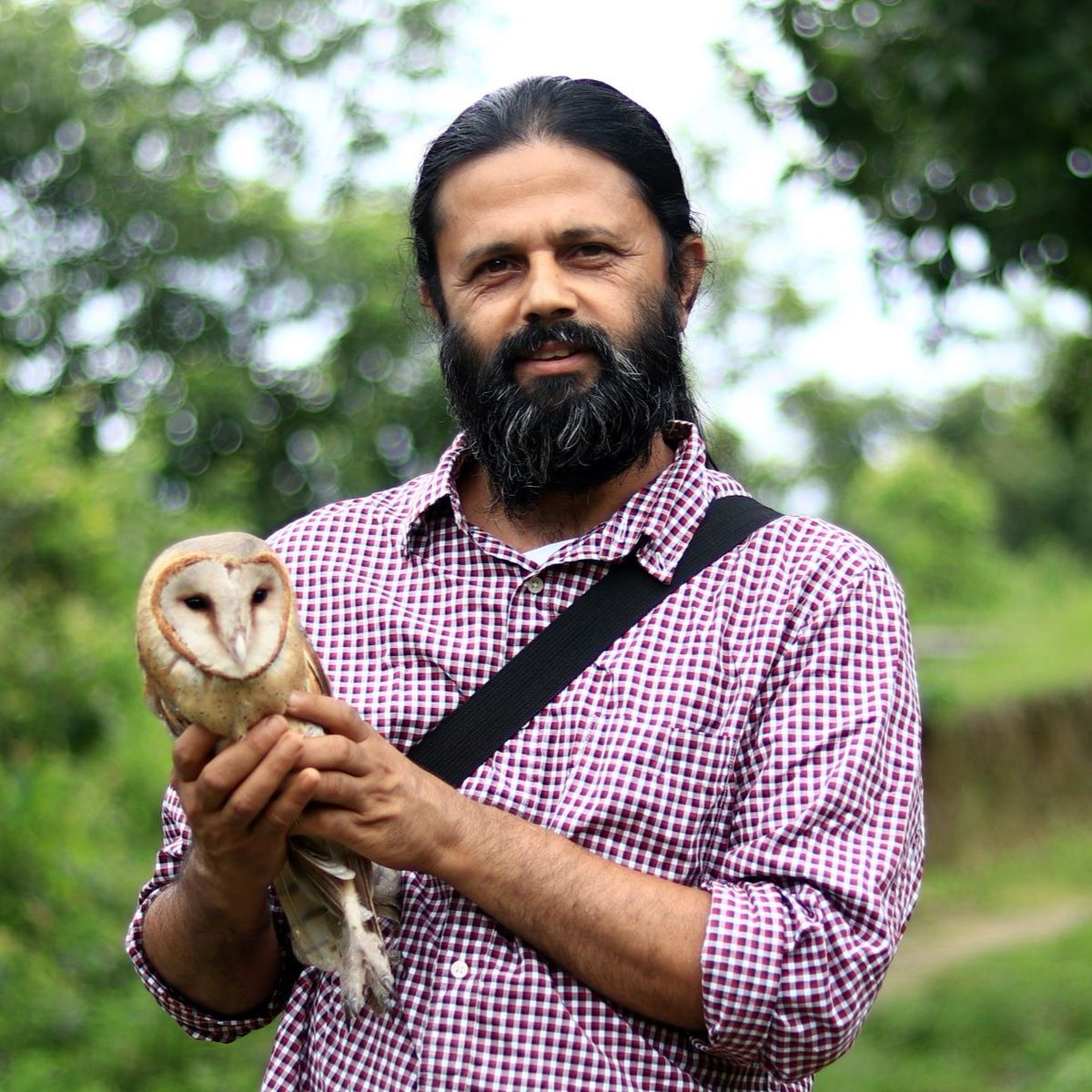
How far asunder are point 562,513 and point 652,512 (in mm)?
184

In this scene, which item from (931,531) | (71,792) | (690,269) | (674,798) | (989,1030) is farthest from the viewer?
(931,531)

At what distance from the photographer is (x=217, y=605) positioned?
68.5 inches

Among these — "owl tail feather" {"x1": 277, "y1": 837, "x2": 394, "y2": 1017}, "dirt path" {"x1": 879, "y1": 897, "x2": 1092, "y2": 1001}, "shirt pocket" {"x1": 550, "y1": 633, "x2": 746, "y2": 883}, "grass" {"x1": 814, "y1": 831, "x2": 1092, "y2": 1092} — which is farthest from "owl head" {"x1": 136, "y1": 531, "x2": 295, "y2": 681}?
"dirt path" {"x1": 879, "y1": 897, "x2": 1092, "y2": 1001}

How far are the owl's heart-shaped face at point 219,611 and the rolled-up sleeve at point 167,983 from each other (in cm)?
45

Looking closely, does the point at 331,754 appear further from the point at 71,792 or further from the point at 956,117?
the point at 71,792

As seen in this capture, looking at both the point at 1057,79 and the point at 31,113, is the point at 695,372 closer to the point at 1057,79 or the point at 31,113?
the point at 1057,79

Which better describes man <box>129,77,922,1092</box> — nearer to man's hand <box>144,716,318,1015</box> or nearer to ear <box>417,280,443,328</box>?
man's hand <box>144,716,318,1015</box>

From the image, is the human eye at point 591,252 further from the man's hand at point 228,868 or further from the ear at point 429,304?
the man's hand at point 228,868

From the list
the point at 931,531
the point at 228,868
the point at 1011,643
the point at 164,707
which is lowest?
the point at 931,531

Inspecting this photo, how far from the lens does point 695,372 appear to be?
2.66 meters

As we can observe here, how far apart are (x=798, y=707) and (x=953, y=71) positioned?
3.09 metres

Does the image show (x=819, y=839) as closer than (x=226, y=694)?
No

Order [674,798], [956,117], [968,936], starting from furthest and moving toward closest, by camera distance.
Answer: [968,936]
[956,117]
[674,798]

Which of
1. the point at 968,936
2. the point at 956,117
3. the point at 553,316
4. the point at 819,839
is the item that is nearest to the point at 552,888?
the point at 819,839
